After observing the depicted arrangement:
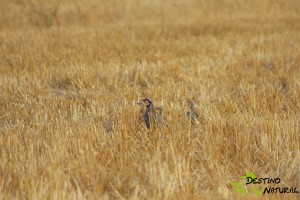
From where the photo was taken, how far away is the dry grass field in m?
2.17

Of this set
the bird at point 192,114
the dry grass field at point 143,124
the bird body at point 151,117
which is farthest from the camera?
the bird at point 192,114

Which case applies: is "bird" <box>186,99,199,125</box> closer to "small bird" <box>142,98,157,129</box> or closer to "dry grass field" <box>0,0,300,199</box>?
"dry grass field" <box>0,0,300,199</box>

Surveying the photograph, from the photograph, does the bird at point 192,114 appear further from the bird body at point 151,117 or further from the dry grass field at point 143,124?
the bird body at point 151,117

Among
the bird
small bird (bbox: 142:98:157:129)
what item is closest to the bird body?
small bird (bbox: 142:98:157:129)

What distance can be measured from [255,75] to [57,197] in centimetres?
386

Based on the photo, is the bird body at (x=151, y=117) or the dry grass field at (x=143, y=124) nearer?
the dry grass field at (x=143, y=124)

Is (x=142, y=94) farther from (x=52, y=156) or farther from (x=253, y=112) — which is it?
(x=52, y=156)

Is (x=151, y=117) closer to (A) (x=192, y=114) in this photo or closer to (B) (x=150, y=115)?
(B) (x=150, y=115)

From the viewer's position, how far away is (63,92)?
4699 millimetres

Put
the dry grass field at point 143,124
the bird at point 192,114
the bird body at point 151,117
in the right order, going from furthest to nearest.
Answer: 1. the bird at point 192,114
2. the bird body at point 151,117
3. the dry grass field at point 143,124

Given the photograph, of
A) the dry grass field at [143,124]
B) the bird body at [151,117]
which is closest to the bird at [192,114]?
the dry grass field at [143,124]

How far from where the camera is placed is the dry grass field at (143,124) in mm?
2174

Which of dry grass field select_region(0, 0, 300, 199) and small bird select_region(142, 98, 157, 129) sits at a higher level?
small bird select_region(142, 98, 157, 129)

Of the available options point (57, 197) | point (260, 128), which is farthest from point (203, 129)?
point (57, 197)
